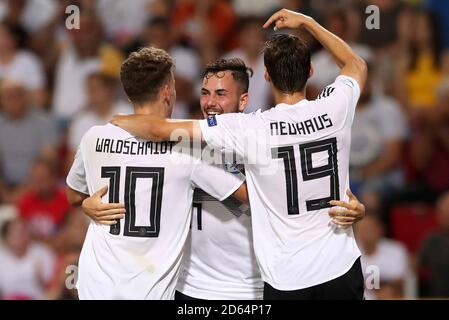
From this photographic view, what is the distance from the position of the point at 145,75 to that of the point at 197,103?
→ 4050 mm

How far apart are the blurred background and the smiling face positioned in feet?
9.87

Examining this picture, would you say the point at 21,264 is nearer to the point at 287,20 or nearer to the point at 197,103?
the point at 197,103

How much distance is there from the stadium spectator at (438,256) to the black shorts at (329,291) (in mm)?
3226

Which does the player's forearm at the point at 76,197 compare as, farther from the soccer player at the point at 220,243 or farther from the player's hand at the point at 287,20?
the player's hand at the point at 287,20

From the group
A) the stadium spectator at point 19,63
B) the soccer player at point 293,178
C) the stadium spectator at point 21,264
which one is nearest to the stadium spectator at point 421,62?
the stadium spectator at point 19,63

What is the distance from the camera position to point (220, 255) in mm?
5461

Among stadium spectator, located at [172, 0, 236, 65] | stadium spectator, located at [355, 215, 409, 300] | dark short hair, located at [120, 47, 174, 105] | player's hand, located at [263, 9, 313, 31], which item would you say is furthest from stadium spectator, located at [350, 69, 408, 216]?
dark short hair, located at [120, 47, 174, 105]

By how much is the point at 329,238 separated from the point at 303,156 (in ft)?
1.36

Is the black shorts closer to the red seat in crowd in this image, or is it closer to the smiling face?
the smiling face

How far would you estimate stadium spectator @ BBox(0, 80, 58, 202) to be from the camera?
9.34 metres

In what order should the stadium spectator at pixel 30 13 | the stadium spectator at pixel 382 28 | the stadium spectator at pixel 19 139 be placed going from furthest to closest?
the stadium spectator at pixel 30 13, the stadium spectator at pixel 382 28, the stadium spectator at pixel 19 139

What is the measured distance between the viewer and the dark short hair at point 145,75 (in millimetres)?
5051

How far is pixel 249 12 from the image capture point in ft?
32.9
